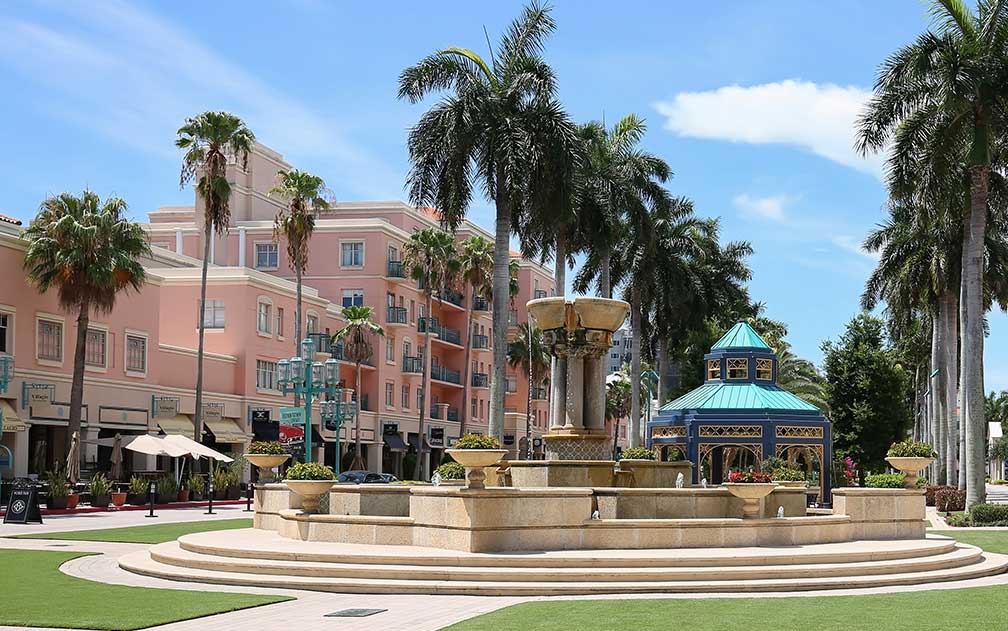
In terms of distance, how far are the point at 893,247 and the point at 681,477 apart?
36835 millimetres

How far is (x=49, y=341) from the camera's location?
2018 inches

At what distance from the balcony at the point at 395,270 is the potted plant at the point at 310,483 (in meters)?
57.2

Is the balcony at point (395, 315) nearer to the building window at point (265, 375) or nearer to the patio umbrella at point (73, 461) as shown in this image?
the building window at point (265, 375)

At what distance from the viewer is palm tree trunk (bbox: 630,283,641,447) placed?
6250 centimetres

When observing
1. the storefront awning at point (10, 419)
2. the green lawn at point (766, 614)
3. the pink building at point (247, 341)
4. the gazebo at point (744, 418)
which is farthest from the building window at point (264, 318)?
the green lawn at point (766, 614)

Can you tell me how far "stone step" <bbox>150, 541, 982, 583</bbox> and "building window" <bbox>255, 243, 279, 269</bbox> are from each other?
62095 mm

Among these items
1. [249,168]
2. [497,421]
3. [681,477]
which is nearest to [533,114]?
[497,421]

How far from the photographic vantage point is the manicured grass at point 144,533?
29.6m

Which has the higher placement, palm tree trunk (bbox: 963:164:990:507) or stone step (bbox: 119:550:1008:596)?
palm tree trunk (bbox: 963:164:990:507)

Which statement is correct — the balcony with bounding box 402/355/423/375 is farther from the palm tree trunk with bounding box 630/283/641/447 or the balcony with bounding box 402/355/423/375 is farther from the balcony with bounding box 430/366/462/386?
the palm tree trunk with bounding box 630/283/641/447

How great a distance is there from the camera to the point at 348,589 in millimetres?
18297

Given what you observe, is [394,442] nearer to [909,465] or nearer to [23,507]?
[23,507]

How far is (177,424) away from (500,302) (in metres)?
24.2

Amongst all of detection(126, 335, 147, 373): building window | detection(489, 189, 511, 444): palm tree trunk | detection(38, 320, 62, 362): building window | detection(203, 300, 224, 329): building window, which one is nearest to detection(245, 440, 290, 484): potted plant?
detection(489, 189, 511, 444): palm tree trunk
